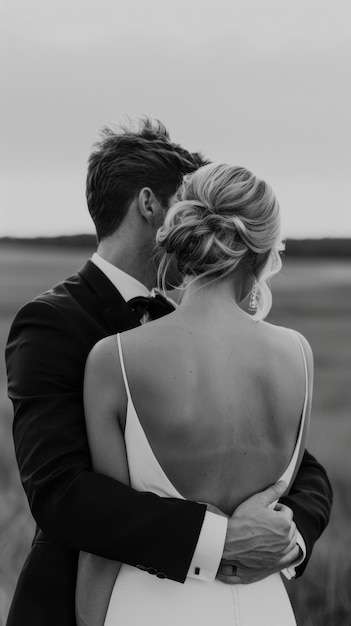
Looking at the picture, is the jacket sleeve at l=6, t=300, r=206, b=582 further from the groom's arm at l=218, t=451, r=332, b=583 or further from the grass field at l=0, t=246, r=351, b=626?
the grass field at l=0, t=246, r=351, b=626

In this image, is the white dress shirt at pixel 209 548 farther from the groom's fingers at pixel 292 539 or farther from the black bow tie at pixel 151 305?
the black bow tie at pixel 151 305

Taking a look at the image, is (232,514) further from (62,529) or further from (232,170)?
(232,170)

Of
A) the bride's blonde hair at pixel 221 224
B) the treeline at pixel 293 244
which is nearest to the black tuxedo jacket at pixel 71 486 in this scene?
the bride's blonde hair at pixel 221 224

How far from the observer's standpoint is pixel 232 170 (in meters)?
1.69

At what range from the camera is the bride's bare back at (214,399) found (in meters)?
1.59

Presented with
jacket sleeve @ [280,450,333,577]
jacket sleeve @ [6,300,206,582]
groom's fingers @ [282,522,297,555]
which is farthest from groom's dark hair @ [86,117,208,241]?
groom's fingers @ [282,522,297,555]

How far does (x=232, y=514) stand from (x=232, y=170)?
687 millimetres

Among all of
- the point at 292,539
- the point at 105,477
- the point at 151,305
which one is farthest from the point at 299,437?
the point at 151,305

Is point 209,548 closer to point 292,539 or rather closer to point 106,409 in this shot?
point 292,539

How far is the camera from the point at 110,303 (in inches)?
80.0

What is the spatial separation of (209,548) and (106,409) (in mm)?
338

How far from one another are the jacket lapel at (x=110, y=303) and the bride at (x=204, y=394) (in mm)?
345

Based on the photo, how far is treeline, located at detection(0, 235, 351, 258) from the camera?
3.87 metres

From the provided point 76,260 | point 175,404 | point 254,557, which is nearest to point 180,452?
point 175,404
